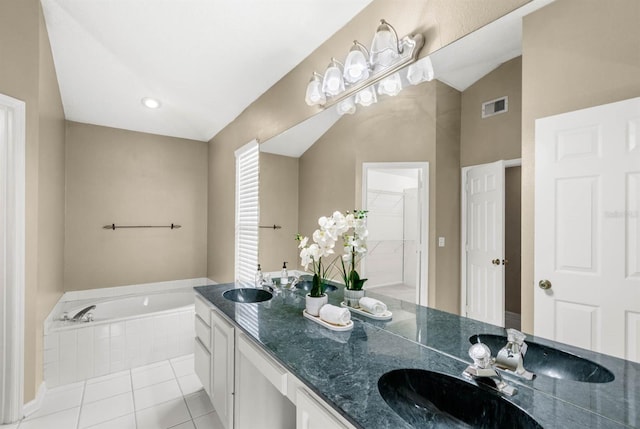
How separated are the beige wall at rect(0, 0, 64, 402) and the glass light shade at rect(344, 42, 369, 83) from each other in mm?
2090

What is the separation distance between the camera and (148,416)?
203 centimetres

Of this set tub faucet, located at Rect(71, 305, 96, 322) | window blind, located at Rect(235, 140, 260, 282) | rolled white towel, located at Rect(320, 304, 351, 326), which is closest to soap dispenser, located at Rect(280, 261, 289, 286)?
window blind, located at Rect(235, 140, 260, 282)

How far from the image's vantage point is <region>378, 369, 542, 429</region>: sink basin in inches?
33.3

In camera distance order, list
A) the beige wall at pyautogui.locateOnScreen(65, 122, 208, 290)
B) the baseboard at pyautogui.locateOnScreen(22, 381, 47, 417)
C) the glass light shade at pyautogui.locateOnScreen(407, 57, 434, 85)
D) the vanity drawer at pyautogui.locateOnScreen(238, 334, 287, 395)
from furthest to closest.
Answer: the beige wall at pyautogui.locateOnScreen(65, 122, 208, 290)
the baseboard at pyautogui.locateOnScreen(22, 381, 47, 417)
the glass light shade at pyautogui.locateOnScreen(407, 57, 434, 85)
the vanity drawer at pyautogui.locateOnScreen(238, 334, 287, 395)

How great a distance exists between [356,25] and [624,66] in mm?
1329

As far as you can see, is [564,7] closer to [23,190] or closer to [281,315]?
[281,315]

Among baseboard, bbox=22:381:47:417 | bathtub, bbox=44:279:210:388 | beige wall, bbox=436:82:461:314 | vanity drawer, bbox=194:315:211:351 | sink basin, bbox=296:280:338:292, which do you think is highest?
beige wall, bbox=436:82:461:314

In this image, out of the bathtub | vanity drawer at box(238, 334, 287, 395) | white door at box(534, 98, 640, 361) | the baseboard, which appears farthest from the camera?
the bathtub

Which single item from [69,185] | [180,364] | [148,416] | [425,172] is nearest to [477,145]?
[425,172]

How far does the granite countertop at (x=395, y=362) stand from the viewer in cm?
74

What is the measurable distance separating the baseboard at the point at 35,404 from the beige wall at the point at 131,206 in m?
1.50

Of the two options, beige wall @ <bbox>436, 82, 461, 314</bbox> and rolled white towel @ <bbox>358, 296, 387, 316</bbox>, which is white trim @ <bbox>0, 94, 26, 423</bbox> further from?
beige wall @ <bbox>436, 82, 461, 314</bbox>

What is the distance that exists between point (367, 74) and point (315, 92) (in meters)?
0.43

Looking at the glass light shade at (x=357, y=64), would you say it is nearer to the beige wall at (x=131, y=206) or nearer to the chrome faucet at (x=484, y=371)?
the chrome faucet at (x=484, y=371)
